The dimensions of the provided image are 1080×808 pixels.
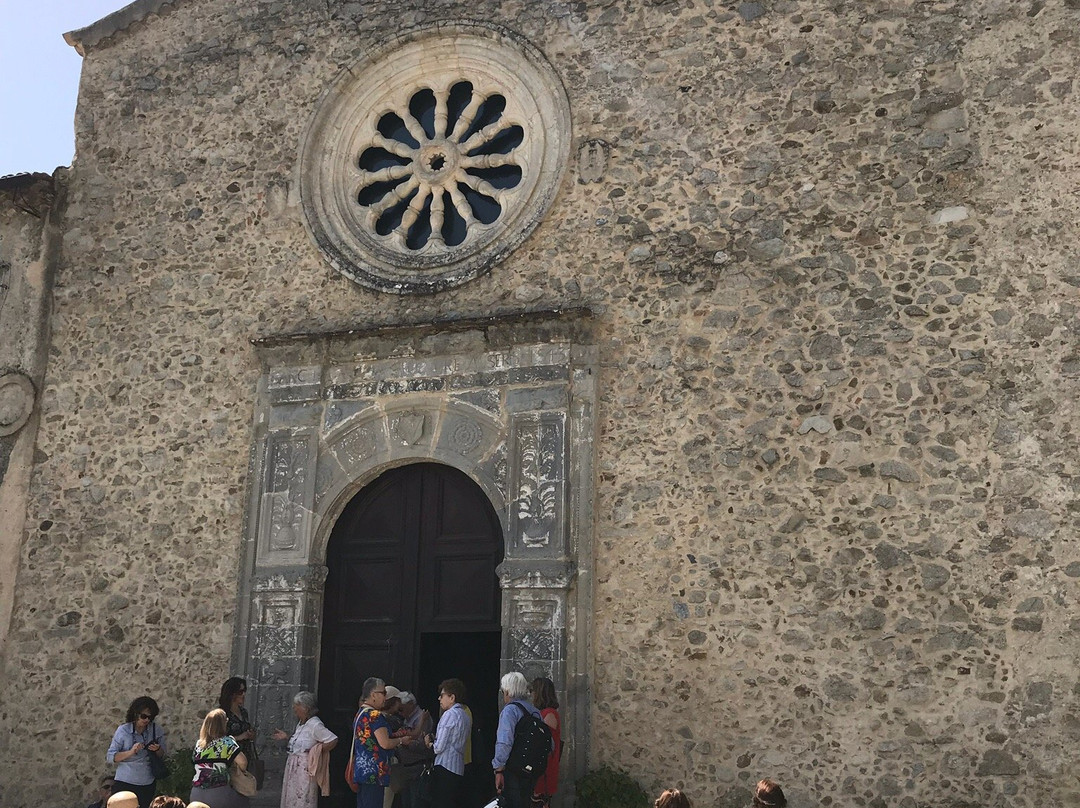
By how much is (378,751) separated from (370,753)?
0.05m

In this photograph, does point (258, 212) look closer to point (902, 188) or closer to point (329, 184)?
point (329, 184)

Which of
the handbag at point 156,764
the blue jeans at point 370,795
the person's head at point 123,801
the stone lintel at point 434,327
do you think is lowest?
the blue jeans at point 370,795

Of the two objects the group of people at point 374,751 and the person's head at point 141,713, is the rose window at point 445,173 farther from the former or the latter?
the person's head at point 141,713

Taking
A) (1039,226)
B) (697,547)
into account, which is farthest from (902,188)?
(697,547)

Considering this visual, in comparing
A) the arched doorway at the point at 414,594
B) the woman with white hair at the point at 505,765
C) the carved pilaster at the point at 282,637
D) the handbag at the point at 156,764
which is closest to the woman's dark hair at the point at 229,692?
the handbag at the point at 156,764

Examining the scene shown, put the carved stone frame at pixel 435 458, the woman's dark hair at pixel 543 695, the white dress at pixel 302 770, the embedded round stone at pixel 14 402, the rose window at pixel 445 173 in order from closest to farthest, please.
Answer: the woman's dark hair at pixel 543 695 < the white dress at pixel 302 770 < the carved stone frame at pixel 435 458 < the rose window at pixel 445 173 < the embedded round stone at pixel 14 402

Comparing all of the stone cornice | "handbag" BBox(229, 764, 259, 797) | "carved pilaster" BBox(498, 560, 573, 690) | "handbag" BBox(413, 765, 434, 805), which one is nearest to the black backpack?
"handbag" BBox(413, 765, 434, 805)

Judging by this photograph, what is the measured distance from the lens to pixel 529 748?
6746 mm

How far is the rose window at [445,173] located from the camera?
9570mm

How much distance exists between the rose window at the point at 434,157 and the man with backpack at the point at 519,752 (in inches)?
143

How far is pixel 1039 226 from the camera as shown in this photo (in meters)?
7.74

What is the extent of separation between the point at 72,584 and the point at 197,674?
4.87ft

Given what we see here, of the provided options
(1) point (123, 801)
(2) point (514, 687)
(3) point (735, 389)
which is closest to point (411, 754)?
(2) point (514, 687)

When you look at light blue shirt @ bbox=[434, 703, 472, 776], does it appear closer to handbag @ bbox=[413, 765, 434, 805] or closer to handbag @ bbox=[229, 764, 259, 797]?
handbag @ bbox=[413, 765, 434, 805]
